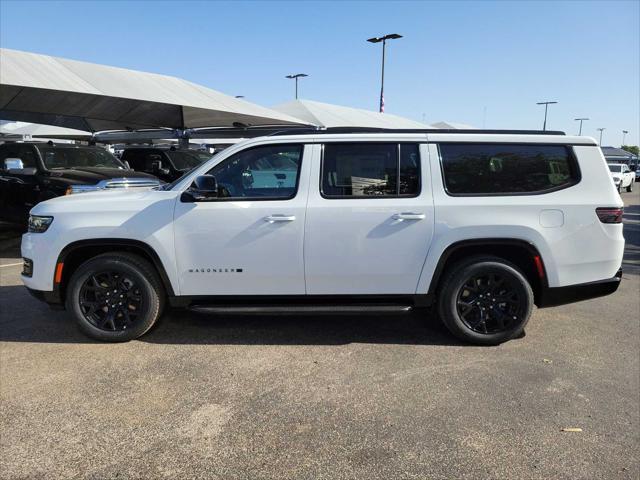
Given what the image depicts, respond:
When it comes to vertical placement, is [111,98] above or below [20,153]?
above

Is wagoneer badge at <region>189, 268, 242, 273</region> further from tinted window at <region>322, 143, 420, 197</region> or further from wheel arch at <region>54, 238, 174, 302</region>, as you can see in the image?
tinted window at <region>322, 143, 420, 197</region>

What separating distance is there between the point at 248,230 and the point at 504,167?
2.21 meters

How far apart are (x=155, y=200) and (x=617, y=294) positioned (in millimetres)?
5393

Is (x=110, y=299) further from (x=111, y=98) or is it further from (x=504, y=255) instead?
(x=111, y=98)

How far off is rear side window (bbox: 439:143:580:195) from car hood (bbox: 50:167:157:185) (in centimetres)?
646

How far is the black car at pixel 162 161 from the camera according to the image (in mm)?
12031

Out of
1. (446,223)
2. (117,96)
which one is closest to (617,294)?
(446,223)

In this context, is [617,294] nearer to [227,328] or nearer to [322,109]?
[227,328]

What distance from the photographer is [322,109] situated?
1814cm

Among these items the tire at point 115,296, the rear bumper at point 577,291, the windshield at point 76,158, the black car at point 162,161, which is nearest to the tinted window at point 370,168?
the rear bumper at point 577,291

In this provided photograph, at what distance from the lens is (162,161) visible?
12289 mm

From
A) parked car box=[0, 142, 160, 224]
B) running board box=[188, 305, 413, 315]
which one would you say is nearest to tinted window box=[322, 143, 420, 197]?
running board box=[188, 305, 413, 315]

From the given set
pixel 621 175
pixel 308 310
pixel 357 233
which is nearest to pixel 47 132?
pixel 308 310

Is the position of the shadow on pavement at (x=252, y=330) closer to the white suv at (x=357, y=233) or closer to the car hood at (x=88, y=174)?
the white suv at (x=357, y=233)
